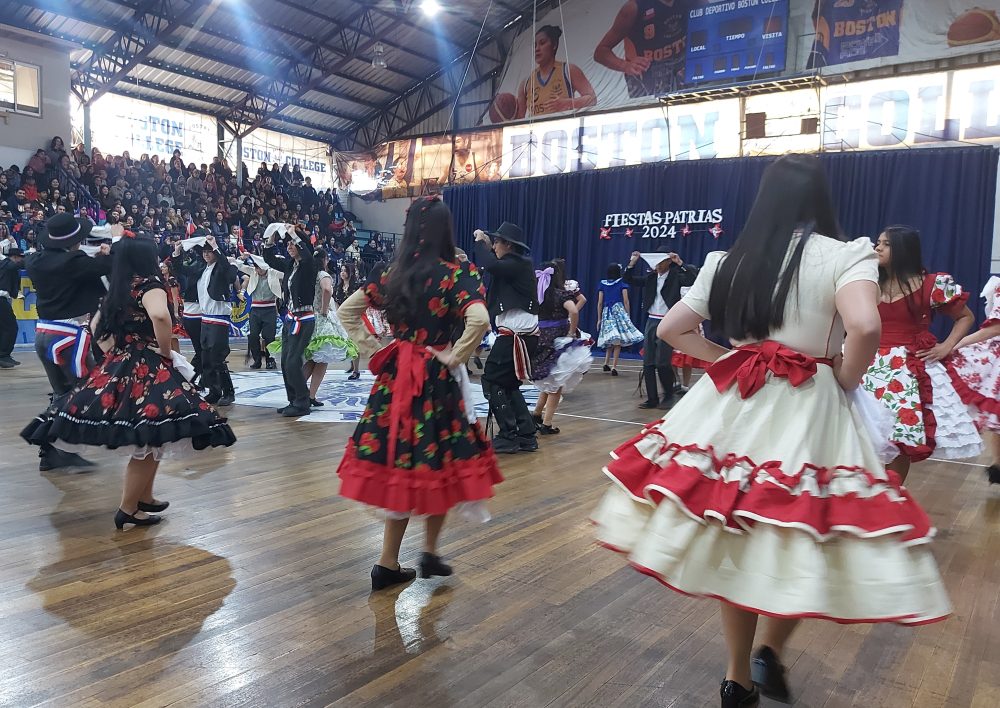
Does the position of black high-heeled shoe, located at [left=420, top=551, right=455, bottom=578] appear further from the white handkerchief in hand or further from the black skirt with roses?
the white handkerchief in hand

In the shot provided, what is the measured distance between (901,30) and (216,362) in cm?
1252

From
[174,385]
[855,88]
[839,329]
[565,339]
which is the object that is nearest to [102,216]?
[565,339]

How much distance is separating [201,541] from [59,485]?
1282mm

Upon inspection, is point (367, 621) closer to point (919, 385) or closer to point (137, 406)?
point (137, 406)

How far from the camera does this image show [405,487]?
7.82 feet

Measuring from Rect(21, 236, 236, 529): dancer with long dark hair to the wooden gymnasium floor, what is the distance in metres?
0.38

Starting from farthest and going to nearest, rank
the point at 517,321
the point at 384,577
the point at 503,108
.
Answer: the point at 503,108
the point at 517,321
the point at 384,577

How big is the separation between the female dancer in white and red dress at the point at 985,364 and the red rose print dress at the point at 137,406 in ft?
11.9

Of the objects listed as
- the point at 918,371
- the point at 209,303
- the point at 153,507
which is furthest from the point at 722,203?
the point at 153,507

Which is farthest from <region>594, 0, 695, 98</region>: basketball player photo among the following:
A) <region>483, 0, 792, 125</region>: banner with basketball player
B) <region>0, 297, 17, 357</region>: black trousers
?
<region>0, 297, 17, 357</region>: black trousers

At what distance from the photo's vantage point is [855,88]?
12.3 meters

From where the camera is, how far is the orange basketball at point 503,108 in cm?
1755

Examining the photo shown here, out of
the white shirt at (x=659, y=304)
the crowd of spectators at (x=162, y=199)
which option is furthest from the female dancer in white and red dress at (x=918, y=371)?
the crowd of spectators at (x=162, y=199)

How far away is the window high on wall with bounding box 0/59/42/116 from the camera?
1409 cm
